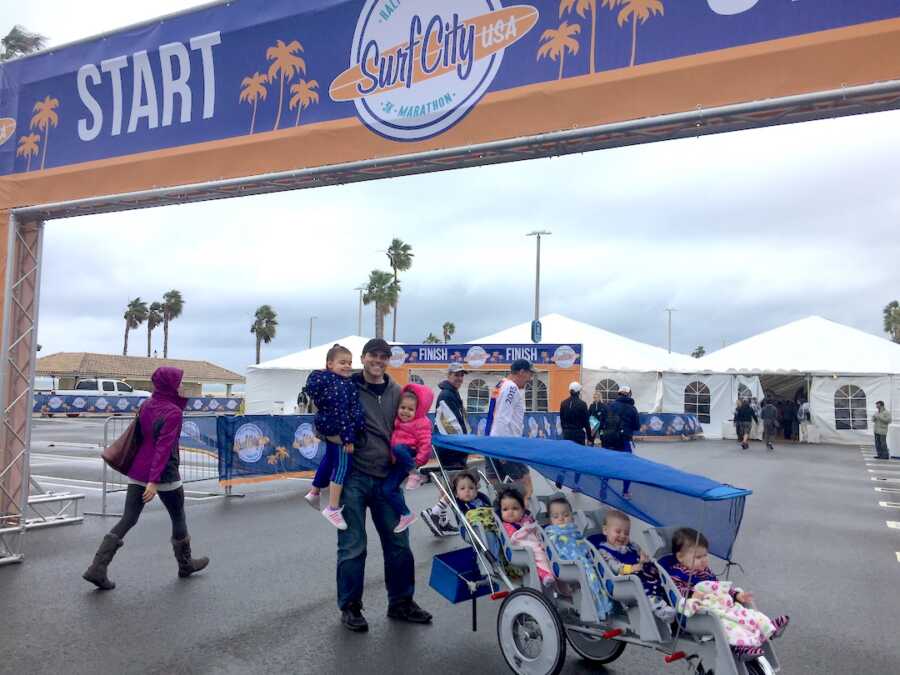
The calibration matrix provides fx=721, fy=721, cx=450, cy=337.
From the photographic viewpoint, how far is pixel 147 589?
6.07m

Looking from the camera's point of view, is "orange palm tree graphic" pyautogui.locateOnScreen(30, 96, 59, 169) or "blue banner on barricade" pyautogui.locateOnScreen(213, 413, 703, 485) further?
"blue banner on barricade" pyautogui.locateOnScreen(213, 413, 703, 485)

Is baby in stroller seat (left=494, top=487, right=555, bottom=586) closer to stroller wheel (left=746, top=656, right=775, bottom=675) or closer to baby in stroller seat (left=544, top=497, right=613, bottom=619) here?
baby in stroller seat (left=544, top=497, right=613, bottom=619)

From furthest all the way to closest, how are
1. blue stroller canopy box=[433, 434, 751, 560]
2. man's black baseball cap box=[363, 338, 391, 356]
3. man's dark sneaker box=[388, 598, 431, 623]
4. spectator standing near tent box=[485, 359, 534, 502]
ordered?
spectator standing near tent box=[485, 359, 534, 502], man's dark sneaker box=[388, 598, 431, 623], man's black baseball cap box=[363, 338, 391, 356], blue stroller canopy box=[433, 434, 751, 560]

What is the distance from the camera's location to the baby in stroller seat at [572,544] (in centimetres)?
402

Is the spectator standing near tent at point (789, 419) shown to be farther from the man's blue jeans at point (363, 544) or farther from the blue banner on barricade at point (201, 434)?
the man's blue jeans at point (363, 544)

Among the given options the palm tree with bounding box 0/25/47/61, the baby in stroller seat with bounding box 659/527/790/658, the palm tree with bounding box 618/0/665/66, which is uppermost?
the palm tree with bounding box 0/25/47/61

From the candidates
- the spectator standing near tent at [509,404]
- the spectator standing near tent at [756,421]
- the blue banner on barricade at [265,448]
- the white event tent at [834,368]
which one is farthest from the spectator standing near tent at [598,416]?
the white event tent at [834,368]

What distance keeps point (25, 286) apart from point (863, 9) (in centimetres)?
820

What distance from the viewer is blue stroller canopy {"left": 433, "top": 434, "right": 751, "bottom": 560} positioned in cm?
366

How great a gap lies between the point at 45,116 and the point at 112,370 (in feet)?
186

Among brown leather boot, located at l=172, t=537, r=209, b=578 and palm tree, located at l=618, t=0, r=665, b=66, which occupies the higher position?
palm tree, located at l=618, t=0, r=665, b=66

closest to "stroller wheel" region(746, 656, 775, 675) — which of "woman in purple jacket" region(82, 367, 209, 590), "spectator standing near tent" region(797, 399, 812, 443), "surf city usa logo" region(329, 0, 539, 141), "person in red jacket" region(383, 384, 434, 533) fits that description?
"person in red jacket" region(383, 384, 434, 533)

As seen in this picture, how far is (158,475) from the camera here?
19.9 feet

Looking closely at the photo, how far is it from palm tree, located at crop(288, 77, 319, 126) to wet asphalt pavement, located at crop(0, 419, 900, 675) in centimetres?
425
